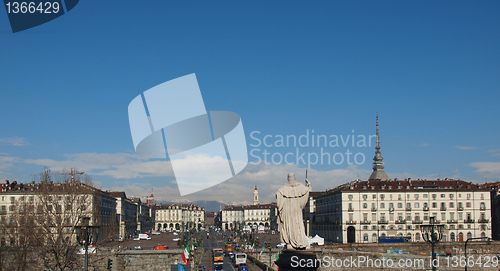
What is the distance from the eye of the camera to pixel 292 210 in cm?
1634

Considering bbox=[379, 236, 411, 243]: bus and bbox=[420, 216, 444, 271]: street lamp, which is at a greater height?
bbox=[420, 216, 444, 271]: street lamp

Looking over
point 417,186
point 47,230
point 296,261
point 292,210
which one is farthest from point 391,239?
point 296,261

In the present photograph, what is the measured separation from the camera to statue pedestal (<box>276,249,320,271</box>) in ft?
48.6

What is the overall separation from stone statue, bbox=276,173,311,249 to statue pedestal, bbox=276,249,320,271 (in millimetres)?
691

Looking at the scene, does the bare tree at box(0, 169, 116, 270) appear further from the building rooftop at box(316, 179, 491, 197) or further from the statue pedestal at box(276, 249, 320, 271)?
the building rooftop at box(316, 179, 491, 197)

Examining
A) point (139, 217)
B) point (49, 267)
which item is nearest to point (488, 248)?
point (49, 267)

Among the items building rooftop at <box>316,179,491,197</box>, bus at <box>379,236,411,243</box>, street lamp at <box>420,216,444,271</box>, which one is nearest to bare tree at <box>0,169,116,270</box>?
street lamp at <box>420,216,444,271</box>

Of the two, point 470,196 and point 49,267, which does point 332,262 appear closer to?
point 49,267

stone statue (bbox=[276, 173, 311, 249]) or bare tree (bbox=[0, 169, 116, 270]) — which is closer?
stone statue (bbox=[276, 173, 311, 249])

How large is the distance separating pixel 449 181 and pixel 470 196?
858 cm

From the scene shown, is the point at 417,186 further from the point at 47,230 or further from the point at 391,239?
the point at 47,230

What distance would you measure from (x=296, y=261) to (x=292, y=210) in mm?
1862

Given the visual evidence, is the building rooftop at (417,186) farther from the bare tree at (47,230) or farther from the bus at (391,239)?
the bare tree at (47,230)

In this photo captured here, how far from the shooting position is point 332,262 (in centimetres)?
6481
